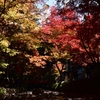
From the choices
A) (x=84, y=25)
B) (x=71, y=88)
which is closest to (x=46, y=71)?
(x=71, y=88)

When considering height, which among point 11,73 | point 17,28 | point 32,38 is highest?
point 17,28

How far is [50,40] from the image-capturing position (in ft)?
91.1

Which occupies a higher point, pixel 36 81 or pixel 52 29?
pixel 52 29

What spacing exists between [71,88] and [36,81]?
14092 millimetres

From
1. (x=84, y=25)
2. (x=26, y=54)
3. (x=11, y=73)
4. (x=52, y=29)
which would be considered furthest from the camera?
(x=11, y=73)

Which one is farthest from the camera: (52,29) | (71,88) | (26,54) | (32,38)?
(26,54)

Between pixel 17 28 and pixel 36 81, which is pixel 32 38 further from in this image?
pixel 36 81

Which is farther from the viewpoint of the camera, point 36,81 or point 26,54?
point 36,81

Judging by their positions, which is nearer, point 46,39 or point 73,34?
point 73,34

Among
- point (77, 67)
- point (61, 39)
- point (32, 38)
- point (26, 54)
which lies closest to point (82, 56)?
point (61, 39)

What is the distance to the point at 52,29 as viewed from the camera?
26.1 m

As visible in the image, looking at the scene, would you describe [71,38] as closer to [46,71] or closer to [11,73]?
[11,73]

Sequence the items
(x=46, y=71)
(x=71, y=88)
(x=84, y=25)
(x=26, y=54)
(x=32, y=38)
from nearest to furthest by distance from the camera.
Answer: (x=84, y=25)
(x=32, y=38)
(x=71, y=88)
(x=26, y=54)
(x=46, y=71)

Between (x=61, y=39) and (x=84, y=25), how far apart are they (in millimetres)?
7171
